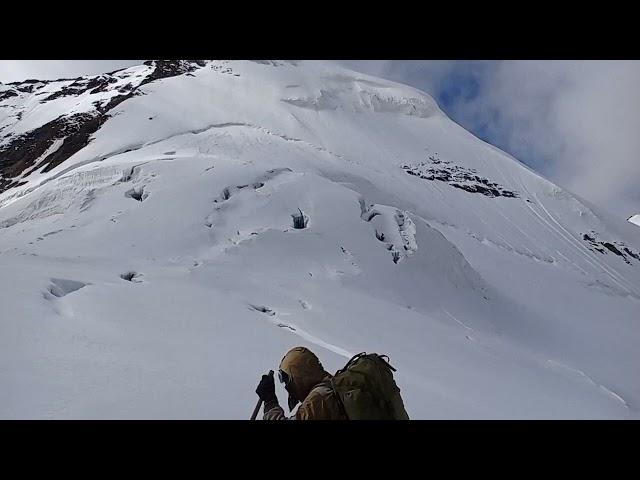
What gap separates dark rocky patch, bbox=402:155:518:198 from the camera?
1421 inches

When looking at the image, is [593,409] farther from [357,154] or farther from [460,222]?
[357,154]

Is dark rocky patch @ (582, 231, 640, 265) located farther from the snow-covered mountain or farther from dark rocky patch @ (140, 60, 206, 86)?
dark rocky patch @ (140, 60, 206, 86)

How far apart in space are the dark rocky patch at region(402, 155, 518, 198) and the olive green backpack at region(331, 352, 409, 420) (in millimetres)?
33536

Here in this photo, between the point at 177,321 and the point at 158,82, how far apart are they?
39.8 metres

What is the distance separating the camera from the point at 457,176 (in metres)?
37.7

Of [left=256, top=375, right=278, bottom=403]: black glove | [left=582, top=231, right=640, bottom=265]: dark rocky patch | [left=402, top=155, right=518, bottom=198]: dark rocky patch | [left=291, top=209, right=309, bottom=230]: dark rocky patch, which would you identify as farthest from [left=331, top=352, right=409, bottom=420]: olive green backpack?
[left=582, top=231, right=640, bottom=265]: dark rocky patch

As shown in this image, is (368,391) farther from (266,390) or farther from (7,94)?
(7,94)

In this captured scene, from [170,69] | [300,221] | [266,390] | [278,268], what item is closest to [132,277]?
[278,268]

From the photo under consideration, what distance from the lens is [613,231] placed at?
38.2m

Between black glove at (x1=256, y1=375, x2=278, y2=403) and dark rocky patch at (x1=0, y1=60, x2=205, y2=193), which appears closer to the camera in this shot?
black glove at (x1=256, y1=375, x2=278, y2=403)

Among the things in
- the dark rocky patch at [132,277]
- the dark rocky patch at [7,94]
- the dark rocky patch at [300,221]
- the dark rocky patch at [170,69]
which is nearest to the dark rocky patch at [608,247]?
the dark rocky patch at [300,221]

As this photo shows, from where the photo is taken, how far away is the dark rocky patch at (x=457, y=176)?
36094 millimetres

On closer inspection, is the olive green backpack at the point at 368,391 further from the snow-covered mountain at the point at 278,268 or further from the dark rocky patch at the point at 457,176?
the dark rocky patch at the point at 457,176
